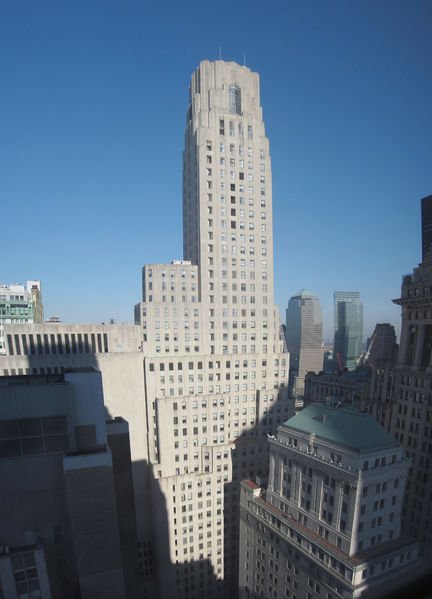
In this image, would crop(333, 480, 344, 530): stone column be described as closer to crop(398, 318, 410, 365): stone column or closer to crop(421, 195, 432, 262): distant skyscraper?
crop(398, 318, 410, 365): stone column

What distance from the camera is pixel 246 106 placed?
6975 cm

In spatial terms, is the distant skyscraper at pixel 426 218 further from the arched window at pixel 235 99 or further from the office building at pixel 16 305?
the office building at pixel 16 305

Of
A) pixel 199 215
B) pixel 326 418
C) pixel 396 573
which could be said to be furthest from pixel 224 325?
pixel 396 573

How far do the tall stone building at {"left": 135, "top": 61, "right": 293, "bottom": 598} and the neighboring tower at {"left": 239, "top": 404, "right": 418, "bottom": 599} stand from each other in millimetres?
15679

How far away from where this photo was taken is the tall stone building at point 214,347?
63031 millimetres

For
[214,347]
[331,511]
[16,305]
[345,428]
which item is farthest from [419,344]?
[16,305]

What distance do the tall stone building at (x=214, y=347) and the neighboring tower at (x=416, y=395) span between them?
2265 centimetres

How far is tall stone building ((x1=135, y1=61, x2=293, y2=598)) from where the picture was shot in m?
63.0

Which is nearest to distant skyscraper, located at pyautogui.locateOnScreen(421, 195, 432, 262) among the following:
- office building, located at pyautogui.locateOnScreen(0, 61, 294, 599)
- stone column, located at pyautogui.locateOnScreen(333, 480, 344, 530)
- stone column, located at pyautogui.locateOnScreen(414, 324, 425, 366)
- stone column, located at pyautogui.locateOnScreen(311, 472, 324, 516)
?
stone column, located at pyautogui.locateOnScreen(414, 324, 425, 366)

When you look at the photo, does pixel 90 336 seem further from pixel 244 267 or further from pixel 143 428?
pixel 244 267

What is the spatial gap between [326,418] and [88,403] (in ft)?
134

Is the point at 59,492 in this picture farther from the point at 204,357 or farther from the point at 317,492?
the point at 204,357

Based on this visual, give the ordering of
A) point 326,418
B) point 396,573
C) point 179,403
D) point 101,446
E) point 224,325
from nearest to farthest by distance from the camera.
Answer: point 101,446 < point 396,573 < point 326,418 < point 179,403 < point 224,325

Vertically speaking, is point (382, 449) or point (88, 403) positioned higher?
point (88, 403)
